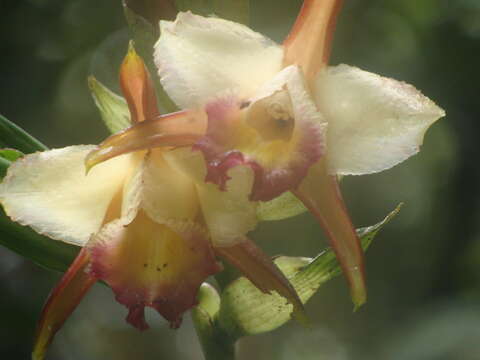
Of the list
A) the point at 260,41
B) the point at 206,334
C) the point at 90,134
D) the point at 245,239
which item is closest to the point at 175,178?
the point at 245,239

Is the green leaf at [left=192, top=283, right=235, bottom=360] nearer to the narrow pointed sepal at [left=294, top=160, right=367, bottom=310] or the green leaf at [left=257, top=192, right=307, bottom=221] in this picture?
the green leaf at [left=257, top=192, right=307, bottom=221]

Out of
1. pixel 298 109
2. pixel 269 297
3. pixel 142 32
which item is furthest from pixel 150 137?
pixel 269 297

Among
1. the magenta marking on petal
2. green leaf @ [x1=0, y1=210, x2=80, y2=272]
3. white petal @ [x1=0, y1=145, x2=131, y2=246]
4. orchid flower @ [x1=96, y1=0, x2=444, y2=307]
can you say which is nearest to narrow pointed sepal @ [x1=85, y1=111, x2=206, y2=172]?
orchid flower @ [x1=96, y1=0, x2=444, y2=307]

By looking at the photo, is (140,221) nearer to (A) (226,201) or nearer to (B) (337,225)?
(A) (226,201)

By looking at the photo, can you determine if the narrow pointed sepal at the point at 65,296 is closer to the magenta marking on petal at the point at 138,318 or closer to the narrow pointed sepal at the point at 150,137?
the magenta marking on petal at the point at 138,318

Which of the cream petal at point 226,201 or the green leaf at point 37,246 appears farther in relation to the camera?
the green leaf at point 37,246

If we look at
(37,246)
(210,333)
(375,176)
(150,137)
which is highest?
(150,137)

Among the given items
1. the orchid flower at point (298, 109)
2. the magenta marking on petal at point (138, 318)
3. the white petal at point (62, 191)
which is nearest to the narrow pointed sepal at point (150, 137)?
the orchid flower at point (298, 109)
